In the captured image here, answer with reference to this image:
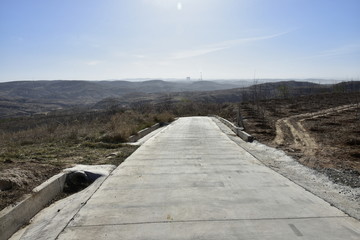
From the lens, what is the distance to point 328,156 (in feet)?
29.4

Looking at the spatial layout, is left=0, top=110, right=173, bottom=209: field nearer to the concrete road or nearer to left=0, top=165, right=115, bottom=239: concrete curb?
left=0, top=165, right=115, bottom=239: concrete curb

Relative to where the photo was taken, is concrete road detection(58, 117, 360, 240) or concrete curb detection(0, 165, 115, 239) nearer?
concrete road detection(58, 117, 360, 240)

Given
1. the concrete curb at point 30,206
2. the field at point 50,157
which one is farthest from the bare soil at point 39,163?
the concrete curb at point 30,206

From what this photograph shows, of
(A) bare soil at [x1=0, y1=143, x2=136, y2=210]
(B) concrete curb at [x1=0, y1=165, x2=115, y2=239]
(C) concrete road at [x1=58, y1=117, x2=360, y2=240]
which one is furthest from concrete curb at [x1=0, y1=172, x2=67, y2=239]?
(C) concrete road at [x1=58, y1=117, x2=360, y2=240]

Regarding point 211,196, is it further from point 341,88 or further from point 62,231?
point 341,88

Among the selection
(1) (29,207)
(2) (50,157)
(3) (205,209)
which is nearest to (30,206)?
(1) (29,207)

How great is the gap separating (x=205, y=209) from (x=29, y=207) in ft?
9.22

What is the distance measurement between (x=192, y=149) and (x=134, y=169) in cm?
377

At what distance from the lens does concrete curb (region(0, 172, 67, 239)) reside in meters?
4.07

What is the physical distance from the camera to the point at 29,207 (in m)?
4.80

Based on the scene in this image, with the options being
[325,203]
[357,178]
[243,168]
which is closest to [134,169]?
[243,168]

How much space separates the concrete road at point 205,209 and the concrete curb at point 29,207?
2.57 ft

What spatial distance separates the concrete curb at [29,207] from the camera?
160 inches

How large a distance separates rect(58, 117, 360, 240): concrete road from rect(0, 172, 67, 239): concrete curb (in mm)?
783
